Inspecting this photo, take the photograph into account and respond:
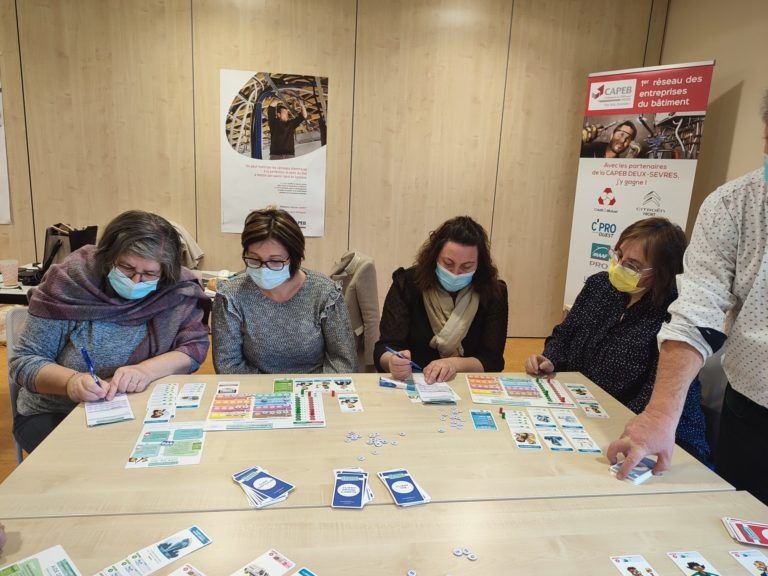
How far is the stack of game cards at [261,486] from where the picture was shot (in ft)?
3.76

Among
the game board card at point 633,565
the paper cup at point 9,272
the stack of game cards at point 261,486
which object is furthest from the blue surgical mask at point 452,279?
the paper cup at point 9,272

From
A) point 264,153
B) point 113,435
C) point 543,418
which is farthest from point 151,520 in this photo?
point 264,153

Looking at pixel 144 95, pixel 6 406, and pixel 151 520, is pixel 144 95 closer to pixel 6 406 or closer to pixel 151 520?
pixel 6 406

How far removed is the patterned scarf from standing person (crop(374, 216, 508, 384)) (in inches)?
30.8

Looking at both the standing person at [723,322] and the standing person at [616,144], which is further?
the standing person at [616,144]

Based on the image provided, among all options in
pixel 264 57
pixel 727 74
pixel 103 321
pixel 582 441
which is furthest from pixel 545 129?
pixel 103 321

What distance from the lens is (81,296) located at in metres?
1.75

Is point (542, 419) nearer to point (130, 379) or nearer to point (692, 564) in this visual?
point (692, 564)

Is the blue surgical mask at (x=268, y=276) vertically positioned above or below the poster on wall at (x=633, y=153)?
below

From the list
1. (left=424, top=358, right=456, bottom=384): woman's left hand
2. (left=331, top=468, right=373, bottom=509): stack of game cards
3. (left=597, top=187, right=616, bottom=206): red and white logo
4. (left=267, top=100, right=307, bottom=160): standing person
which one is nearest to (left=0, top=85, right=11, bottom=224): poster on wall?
(left=267, top=100, right=307, bottom=160): standing person

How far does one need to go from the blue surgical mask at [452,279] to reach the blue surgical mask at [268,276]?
66 centimetres

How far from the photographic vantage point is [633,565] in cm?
101

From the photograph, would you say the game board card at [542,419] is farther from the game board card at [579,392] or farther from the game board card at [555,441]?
the game board card at [579,392]

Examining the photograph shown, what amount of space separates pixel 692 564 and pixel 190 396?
1380mm
